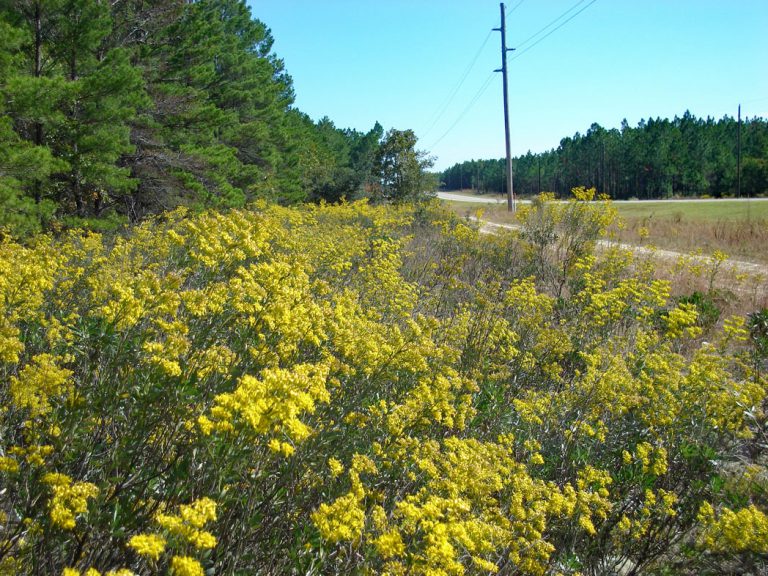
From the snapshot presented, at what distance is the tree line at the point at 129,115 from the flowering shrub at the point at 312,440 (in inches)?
179

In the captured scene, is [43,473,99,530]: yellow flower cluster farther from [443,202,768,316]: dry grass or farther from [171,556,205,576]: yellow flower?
[443,202,768,316]: dry grass

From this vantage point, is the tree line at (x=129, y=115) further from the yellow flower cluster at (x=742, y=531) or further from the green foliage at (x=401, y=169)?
the yellow flower cluster at (x=742, y=531)

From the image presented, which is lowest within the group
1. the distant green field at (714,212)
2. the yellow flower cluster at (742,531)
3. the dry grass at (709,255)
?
the yellow flower cluster at (742,531)

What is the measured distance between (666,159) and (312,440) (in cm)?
6498

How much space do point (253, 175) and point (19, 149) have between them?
9.87m

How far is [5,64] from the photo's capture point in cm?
739

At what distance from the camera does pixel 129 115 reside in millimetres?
9766

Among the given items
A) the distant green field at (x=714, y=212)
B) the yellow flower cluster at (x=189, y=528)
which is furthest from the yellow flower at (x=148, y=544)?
the distant green field at (x=714, y=212)

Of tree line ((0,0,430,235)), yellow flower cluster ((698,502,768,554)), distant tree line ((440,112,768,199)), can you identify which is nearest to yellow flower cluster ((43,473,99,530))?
yellow flower cluster ((698,502,768,554))

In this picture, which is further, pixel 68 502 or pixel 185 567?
pixel 68 502

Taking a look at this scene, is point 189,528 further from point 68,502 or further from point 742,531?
point 742,531

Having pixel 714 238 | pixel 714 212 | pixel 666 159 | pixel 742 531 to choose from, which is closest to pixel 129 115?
pixel 742 531

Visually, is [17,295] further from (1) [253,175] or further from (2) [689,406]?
(1) [253,175]

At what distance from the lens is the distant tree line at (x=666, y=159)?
5197cm
